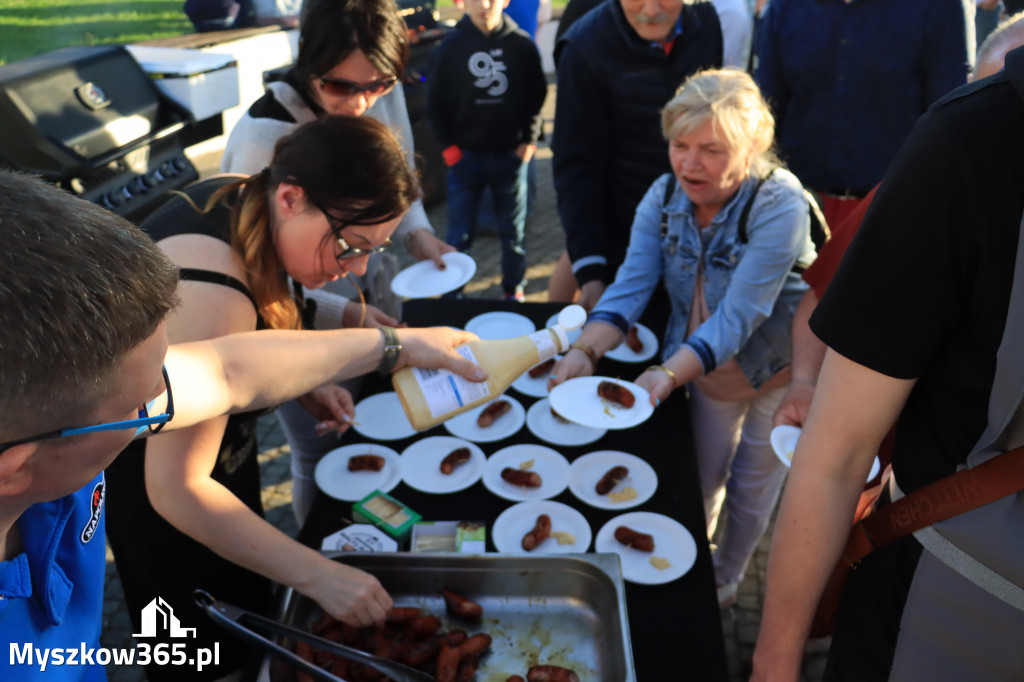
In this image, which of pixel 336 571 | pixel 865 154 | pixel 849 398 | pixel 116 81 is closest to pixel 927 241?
pixel 849 398

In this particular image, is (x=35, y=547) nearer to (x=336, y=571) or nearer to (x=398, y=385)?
(x=336, y=571)

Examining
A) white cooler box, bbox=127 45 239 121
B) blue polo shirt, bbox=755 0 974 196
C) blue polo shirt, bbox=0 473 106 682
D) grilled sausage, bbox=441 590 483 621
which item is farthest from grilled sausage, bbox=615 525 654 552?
white cooler box, bbox=127 45 239 121

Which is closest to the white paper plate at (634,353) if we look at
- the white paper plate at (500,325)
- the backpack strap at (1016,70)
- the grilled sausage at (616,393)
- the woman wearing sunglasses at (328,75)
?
the white paper plate at (500,325)

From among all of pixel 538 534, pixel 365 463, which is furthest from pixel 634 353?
pixel 365 463

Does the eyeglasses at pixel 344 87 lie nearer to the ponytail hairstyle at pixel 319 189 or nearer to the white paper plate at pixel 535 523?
the ponytail hairstyle at pixel 319 189

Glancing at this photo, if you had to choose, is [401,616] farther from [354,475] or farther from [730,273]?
[730,273]

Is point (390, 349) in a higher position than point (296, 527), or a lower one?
higher

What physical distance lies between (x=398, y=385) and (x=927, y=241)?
1504mm

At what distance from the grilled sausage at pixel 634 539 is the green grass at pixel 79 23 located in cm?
871

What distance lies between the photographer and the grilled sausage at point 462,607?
1.75 metres

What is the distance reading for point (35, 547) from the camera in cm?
117

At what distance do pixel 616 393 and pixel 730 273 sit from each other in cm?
78

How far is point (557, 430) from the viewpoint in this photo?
8.63 feet

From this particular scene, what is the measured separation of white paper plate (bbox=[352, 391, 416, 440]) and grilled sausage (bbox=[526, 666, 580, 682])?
3.77 ft
